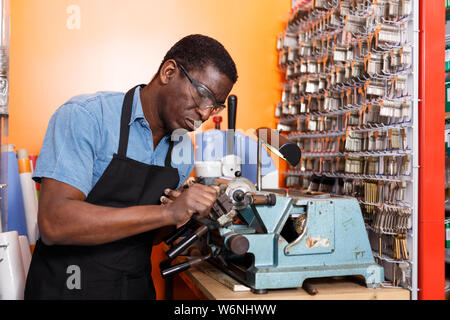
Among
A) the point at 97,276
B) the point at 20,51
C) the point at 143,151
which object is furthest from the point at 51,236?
the point at 20,51

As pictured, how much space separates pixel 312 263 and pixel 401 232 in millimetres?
465

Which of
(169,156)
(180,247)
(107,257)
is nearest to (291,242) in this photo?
(180,247)

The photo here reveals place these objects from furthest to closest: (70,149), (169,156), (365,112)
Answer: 1. (365,112)
2. (169,156)
3. (70,149)

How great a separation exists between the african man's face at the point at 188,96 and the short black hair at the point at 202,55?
2cm

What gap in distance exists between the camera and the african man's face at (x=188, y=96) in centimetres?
154

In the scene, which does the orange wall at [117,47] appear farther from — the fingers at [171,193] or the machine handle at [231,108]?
the fingers at [171,193]

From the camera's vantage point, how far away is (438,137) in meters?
1.84

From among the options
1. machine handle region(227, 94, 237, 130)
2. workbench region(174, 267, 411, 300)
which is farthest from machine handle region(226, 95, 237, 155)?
workbench region(174, 267, 411, 300)

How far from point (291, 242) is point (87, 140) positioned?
86 cm

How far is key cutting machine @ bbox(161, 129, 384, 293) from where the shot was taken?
5.44 ft

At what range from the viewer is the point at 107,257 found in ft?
5.24

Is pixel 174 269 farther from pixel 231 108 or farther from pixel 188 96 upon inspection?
pixel 231 108

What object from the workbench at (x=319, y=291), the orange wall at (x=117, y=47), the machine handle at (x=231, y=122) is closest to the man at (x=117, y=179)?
the workbench at (x=319, y=291)

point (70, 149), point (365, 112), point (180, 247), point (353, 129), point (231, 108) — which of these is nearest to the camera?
point (70, 149)
